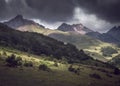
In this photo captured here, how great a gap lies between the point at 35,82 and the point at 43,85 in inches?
328

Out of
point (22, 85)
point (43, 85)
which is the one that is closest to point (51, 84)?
point (43, 85)

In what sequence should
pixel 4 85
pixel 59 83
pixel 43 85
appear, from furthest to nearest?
pixel 59 83 < pixel 43 85 < pixel 4 85

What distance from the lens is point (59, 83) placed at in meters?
197

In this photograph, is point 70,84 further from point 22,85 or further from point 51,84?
point 22,85

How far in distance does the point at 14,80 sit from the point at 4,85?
1950 cm

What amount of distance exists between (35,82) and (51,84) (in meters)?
12.2

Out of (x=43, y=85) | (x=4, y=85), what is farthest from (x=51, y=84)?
(x=4, y=85)

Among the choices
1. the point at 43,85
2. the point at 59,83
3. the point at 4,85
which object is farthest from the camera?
the point at 59,83

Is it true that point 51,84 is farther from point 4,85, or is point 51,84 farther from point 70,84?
point 4,85

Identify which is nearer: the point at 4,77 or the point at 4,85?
the point at 4,85

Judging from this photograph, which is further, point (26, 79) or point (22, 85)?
point (26, 79)

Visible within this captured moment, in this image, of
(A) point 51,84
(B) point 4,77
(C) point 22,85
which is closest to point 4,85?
(C) point 22,85

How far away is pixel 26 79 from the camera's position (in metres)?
192

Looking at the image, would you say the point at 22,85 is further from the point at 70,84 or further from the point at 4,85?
the point at 70,84
